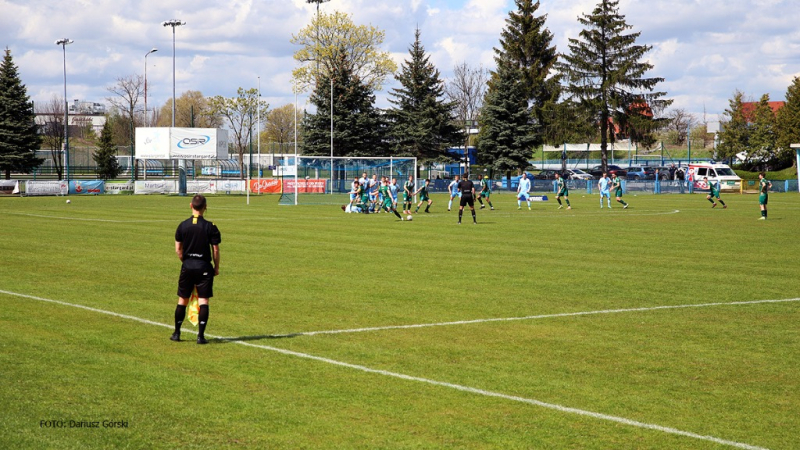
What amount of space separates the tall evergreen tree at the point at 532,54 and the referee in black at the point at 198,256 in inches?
2933

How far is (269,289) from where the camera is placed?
14.4 m

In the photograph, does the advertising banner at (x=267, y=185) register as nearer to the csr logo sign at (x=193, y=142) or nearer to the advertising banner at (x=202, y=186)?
the advertising banner at (x=202, y=186)

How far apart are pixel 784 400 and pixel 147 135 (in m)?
68.4

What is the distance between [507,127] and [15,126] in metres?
42.0

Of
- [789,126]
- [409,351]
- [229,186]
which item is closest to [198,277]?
[409,351]

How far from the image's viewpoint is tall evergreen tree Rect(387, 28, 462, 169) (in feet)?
253

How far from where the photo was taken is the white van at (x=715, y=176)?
67.2m

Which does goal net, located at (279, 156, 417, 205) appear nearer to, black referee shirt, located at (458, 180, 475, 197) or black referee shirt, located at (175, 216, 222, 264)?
black referee shirt, located at (458, 180, 475, 197)

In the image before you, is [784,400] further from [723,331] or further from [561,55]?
[561,55]

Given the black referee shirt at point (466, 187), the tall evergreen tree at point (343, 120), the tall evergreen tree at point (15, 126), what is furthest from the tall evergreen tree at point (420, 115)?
the black referee shirt at point (466, 187)

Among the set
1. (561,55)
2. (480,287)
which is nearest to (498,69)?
(561,55)

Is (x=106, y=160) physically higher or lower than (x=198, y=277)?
higher

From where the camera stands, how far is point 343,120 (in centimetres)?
7488

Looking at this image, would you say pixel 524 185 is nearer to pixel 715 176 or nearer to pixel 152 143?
pixel 715 176
